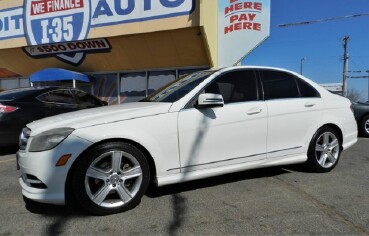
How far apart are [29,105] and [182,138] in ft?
14.0

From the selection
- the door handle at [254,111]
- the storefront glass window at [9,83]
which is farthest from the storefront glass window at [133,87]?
the door handle at [254,111]

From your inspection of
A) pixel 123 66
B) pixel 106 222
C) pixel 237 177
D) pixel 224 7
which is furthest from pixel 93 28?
pixel 106 222

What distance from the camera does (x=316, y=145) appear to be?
504 cm

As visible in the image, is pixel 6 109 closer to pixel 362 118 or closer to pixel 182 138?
pixel 182 138

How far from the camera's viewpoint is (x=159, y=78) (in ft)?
47.1

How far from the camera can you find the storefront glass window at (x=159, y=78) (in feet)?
46.5

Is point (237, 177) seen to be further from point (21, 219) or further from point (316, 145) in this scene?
point (21, 219)

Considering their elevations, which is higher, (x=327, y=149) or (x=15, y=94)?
(x=15, y=94)

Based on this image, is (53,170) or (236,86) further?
(236,86)

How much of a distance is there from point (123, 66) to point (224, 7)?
4775 millimetres

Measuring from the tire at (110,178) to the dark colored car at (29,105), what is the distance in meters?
3.88

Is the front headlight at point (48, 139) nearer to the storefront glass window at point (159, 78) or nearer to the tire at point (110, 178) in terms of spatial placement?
the tire at point (110, 178)

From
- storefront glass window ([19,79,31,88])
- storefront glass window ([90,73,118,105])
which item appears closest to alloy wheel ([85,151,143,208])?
storefront glass window ([90,73,118,105])

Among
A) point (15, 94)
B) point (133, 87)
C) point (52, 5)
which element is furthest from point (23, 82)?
point (15, 94)
